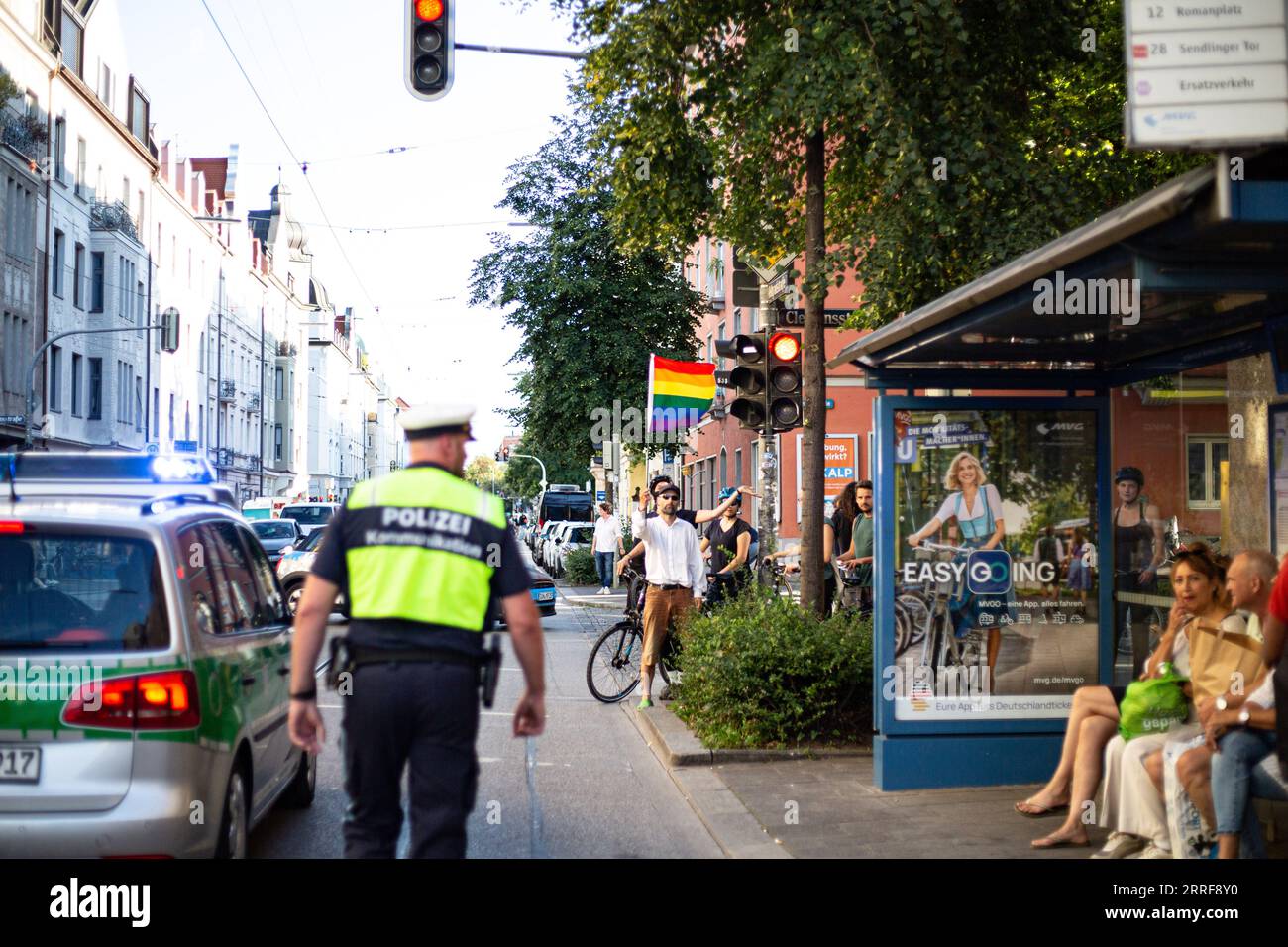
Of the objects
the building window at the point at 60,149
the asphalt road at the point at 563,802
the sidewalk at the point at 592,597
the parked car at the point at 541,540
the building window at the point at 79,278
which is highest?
the building window at the point at 60,149

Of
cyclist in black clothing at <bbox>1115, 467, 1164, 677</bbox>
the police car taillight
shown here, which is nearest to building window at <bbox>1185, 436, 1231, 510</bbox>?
cyclist in black clothing at <bbox>1115, 467, 1164, 677</bbox>

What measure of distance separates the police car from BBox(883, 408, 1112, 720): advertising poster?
393 cm

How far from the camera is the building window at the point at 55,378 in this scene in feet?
139

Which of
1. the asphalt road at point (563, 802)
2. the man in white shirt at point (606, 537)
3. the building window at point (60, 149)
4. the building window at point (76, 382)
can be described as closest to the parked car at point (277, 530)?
the man in white shirt at point (606, 537)

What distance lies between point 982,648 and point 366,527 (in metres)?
4.64

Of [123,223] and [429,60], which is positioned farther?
[123,223]

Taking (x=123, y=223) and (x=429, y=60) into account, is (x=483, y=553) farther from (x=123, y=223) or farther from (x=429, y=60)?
(x=123, y=223)

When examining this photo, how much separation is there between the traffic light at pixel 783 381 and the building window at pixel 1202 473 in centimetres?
346

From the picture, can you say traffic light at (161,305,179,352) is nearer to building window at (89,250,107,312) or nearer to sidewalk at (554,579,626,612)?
building window at (89,250,107,312)

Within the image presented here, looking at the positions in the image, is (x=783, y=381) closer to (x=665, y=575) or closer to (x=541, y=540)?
(x=665, y=575)

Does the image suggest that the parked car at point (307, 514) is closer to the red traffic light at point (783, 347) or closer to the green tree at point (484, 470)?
the red traffic light at point (783, 347)

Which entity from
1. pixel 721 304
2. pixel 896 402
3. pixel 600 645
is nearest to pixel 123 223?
pixel 721 304

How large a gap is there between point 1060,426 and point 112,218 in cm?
4531
